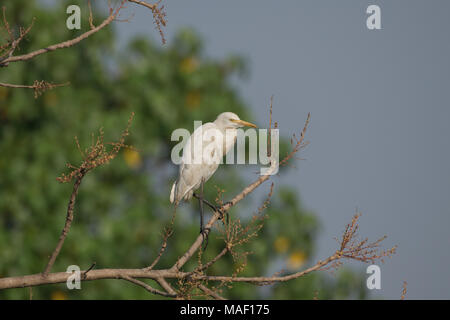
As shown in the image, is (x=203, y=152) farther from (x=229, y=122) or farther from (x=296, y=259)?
(x=296, y=259)

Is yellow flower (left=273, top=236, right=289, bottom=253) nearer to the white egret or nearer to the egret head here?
the white egret

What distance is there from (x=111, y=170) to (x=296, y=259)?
3181 mm

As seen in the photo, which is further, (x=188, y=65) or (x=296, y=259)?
(x=188, y=65)

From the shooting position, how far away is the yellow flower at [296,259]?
9809 millimetres

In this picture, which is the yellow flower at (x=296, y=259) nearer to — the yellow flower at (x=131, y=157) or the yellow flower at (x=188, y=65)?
the yellow flower at (x=131, y=157)

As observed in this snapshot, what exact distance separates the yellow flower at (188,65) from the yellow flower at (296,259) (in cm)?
378

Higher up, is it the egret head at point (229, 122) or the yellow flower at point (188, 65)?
the yellow flower at point (188, 65)

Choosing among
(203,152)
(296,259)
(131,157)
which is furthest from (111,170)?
(203,152)

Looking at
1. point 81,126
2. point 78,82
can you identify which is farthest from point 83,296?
point 78,82

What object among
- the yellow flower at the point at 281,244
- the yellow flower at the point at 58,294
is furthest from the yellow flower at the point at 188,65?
the yellow flower at the point at 58,294

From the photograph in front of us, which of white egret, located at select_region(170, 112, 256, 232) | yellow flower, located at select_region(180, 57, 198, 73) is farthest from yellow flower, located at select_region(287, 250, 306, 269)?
white egret, located at select_region(170, 112, 256, 232)

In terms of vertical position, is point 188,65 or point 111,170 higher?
point 188,65

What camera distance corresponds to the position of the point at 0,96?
8984 mm

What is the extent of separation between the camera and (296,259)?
998 centimetres
